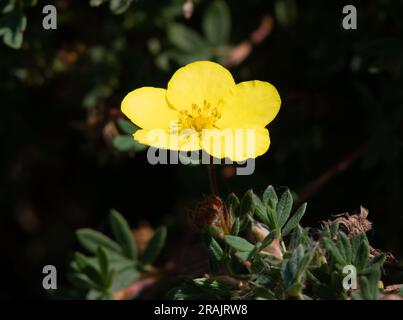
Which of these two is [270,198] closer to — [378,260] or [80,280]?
[378,260]

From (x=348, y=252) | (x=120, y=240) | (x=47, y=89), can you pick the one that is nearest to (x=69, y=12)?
(x=47, y=89)

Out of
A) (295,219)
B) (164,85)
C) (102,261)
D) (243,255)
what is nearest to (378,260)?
(295,219)

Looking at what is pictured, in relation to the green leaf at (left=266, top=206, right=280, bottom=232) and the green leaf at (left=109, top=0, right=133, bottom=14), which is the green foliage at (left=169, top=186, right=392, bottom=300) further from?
the green leaf at (left=109, top=0, right=133, bottom=14)

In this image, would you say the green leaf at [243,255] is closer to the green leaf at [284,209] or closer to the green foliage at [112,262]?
the green leaf at [284,209]

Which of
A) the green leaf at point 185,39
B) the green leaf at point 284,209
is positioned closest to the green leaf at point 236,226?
the green leaf at point 284,209

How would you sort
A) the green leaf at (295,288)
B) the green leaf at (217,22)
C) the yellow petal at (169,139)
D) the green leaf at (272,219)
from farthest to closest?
the green leaf at (217,22) → the yellow petal at (169,139) → the green leaf at (272,219) → the green leaf at (295,288)

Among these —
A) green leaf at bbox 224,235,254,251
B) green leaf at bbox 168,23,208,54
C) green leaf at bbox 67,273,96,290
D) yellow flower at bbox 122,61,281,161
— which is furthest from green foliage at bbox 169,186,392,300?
green leaf at bbox 168,23,208,54

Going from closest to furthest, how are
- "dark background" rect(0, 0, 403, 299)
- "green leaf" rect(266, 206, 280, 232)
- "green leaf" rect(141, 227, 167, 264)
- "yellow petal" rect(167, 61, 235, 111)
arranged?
1. "green leaf" rect(266, 206, 280, 232)
2. "yellow petal" rect(167, 61, 235, 111)
3. "green leaf" rect(141, 227, 167, 264)
4. "dark background" rect(0, 0, 403, 299)
